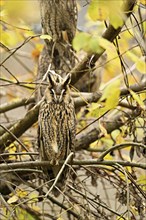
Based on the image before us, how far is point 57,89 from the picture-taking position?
8.32 feet

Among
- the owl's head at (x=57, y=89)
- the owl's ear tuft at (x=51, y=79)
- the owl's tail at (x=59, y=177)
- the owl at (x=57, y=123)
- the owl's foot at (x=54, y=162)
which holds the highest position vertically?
the owl's ear tuft at (x=51, y=79)

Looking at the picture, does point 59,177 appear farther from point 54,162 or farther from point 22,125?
point 22,125

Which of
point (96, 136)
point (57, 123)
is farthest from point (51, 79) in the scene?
point (96, 136)

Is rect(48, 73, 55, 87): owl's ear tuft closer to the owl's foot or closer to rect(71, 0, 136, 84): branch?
rect(71, 0, 136, 84): branch

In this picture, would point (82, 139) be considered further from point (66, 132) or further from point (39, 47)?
point (39, 47)

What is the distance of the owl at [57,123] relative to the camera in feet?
8.36

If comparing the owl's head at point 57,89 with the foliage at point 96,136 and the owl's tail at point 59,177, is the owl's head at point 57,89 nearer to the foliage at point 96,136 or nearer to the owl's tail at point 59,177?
the foliage at point 96,136

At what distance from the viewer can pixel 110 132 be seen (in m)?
3.26

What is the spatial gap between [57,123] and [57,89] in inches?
6.7

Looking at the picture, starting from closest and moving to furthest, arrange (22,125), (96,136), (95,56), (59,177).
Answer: (95,56) → (59,177) → (22,125) → (96,136)

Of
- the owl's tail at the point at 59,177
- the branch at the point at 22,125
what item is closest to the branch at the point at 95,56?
the branch at the point at 22,125

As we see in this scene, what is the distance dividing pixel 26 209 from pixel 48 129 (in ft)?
1.61

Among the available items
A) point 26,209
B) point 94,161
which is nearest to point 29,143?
point 26,209

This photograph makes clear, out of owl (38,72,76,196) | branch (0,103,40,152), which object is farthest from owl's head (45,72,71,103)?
branch (0,103,40,152)
